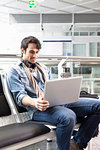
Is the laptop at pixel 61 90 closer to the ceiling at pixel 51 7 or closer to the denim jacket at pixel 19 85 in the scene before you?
the denim jacket at pixel 19 85

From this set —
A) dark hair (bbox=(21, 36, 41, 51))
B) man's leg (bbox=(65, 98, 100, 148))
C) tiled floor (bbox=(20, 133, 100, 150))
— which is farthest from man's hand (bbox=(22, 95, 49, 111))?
tiled floor (bbox=(20, 133, 100, 150))

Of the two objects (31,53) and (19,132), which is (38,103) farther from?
(31,53)

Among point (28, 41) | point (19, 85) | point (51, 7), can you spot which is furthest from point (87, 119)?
point (51, 7)

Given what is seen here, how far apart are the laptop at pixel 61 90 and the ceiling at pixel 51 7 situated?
13.8ft

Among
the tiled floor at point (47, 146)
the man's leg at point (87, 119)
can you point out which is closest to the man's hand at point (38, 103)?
the man's leg at point (87, 119)

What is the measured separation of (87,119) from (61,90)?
0.37 metres

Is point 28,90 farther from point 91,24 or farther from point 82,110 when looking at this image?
point 91,24

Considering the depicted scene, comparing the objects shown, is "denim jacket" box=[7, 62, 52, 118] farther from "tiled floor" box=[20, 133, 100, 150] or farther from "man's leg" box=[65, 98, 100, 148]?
"tiled floor" box=[20, 133, 100, 150]

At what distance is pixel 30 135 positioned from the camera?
1218mm

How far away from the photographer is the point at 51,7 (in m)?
5.88

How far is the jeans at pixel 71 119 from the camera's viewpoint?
4.38ft

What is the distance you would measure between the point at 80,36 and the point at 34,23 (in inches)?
61.0

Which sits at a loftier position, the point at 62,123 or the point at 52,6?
the point at 52,6

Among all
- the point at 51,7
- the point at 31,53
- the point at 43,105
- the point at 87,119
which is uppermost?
the point at 51,7
